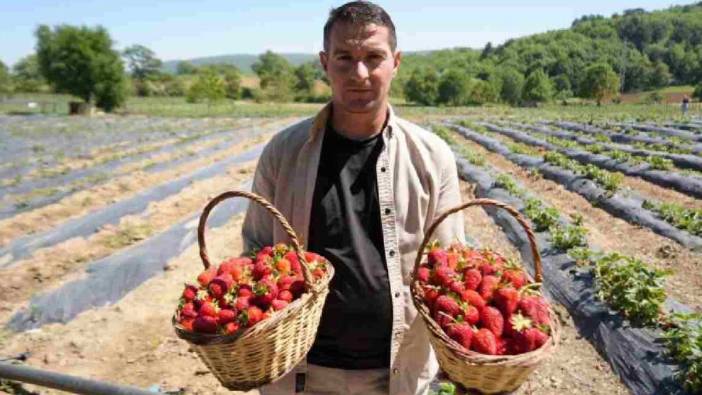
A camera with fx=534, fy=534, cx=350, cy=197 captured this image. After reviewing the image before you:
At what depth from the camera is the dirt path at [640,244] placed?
5.87 metres

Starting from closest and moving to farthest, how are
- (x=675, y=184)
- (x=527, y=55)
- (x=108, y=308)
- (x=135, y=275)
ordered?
(x=108, y=308)
(x=135, y=275)
(x=675, y=184)
(x=527, y=55)

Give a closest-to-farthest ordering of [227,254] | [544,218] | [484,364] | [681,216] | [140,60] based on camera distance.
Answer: [484,364]
[227,254]
[544,218]
[681,216]
[140,60]

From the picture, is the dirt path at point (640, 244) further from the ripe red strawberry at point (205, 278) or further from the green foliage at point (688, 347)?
the ripe red strawberry at point (205, 278)

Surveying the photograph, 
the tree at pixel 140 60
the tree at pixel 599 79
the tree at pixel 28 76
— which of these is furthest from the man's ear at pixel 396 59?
the tree at pixel 140 60

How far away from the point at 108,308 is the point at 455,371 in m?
4.87

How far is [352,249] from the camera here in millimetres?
2027

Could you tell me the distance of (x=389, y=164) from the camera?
203cm

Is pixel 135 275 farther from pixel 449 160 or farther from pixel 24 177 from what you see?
pixel 24 177

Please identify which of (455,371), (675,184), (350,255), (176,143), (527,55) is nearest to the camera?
(455,371)

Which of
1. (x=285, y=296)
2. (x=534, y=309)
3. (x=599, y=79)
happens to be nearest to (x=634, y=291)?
(x=534, y=309)

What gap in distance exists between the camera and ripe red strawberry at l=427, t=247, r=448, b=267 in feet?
6.17

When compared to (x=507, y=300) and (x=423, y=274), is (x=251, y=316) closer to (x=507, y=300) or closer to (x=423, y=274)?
(x=423, y=274)

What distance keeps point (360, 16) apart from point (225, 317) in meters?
1.09

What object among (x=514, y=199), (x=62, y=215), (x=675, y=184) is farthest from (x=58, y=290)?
(x=675, y=184)
